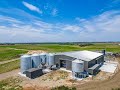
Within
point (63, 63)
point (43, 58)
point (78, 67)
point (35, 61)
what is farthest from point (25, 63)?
point (78, 67)

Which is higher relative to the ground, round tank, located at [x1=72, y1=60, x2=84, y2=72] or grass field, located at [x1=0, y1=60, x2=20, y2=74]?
round tank, located at [x1=72, y1=60, x2=84, y2=72]

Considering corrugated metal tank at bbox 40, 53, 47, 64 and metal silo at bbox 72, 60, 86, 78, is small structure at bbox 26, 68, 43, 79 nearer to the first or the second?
metal silo at bbox 72, 60, 86, 78

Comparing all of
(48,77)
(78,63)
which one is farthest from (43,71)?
(78,63)

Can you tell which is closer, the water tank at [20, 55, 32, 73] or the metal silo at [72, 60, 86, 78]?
the metal silo at [72, 60, 86, 78]

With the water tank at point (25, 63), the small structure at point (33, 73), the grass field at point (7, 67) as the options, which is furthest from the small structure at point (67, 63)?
the grass field at point (7, 67)

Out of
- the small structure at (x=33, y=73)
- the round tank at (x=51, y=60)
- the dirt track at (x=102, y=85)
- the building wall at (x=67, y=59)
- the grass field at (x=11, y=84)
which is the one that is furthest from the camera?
the round tank at (x=51, y=60)

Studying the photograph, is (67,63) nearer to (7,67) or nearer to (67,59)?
(67,59)

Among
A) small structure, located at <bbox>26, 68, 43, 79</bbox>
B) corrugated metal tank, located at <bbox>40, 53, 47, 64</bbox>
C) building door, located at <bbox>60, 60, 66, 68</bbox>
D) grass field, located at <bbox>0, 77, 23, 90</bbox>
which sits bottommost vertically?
grass field, located at <bbox>0, 77, 23, 90</bbox>

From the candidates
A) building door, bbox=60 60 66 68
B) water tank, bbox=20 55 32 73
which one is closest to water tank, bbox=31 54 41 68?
water tank, bbox=20 55 32 73

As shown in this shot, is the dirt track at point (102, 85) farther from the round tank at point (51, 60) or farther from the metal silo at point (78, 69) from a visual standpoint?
the round tank at point (51, 60)

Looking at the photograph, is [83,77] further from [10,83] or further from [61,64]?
[10,83]

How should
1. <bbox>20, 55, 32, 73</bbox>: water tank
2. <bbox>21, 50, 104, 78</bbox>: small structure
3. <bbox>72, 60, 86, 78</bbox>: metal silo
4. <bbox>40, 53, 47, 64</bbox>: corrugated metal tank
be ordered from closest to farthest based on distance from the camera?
1. <bbox>72, 60, 86, 78</bbox>: metal silo
2. <bbox>21, 50, 104, 78</bbox>: small structure
3. <bbox>20, 55, 32, 73</bbox>: water tank
4. <bbox>40, 53, 47, 64</bbox>: corrugated metal tank

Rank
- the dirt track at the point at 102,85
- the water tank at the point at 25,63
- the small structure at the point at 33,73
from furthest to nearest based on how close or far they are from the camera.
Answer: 1. the water tank at the point at 25,63
2. the small structure at the point at 33,73
3. the dirt track at the point at 102,85
